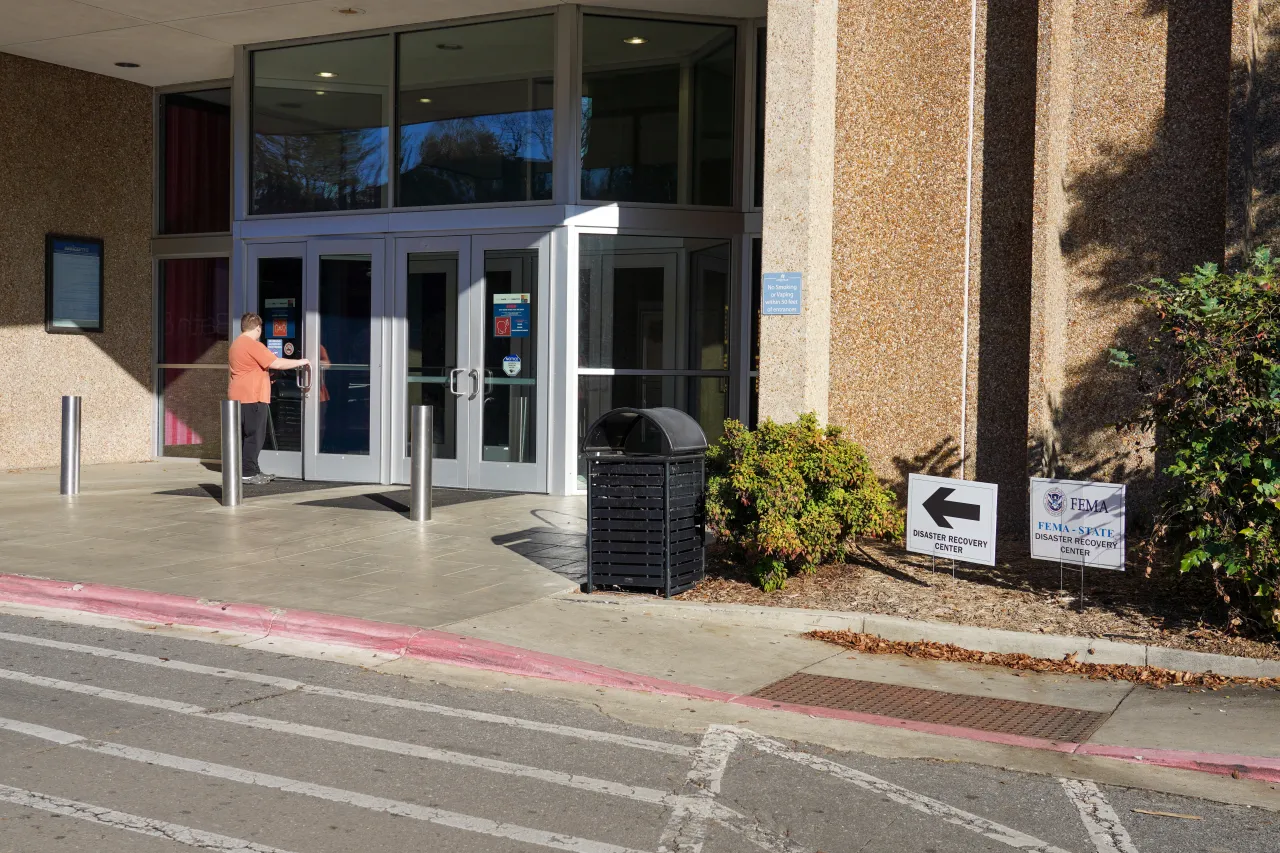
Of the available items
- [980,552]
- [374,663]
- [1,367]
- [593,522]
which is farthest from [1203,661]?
[1,367]

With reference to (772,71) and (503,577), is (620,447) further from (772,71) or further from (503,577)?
(772,71)

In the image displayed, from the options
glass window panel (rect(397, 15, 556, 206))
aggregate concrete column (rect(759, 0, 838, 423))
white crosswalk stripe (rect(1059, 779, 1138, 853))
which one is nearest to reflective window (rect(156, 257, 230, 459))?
glass window panel (rect(397, 15, 556, 206))

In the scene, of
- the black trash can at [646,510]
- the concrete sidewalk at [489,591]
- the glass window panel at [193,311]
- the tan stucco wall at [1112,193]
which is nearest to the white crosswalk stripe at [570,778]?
the concrete sidewalk at [489,591]

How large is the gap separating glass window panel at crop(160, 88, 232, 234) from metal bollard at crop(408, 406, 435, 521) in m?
7.81

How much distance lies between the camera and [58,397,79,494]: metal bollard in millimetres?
13609

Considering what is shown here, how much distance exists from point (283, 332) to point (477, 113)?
12.7ft

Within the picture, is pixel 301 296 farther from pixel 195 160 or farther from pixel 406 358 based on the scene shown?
pixel 195 160

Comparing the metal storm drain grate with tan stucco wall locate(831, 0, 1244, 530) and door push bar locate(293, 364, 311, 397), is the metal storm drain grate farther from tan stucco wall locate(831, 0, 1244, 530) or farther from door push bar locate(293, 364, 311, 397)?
door push bar locate(293, 364, 311, 397)

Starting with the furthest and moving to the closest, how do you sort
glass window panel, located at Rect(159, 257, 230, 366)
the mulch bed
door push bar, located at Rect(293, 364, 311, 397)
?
glass window panel, located at Rect(159, 257, 230, 366) < door push bar, located at Rect(293, 364, 311, 397) < the mulch bed

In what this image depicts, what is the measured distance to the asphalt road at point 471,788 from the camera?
14.9 ft

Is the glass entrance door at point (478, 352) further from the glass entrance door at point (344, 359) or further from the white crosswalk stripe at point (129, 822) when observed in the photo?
the white crosswalk stripe at point (129, 822)

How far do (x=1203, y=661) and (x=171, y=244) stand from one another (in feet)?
50.6

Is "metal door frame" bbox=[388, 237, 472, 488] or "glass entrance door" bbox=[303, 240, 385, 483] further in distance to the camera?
"glass entrance door" bbox=[303, 240, 385, 483]

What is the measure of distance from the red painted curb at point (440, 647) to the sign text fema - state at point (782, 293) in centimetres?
428
